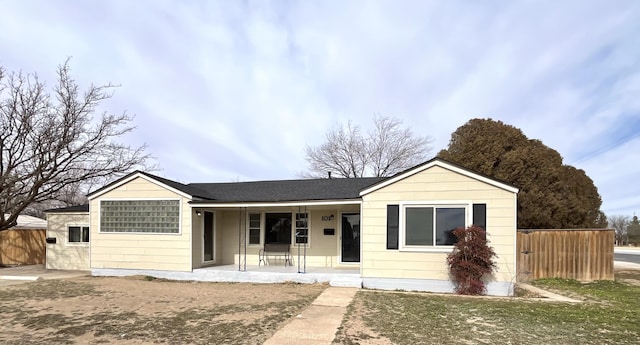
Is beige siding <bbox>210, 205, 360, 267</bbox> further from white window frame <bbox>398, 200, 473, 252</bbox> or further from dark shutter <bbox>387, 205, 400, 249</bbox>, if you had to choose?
white window frame <bbox>398, 200, 473, 252</bbox>

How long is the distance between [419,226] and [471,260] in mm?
1462

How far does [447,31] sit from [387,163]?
59.1ft

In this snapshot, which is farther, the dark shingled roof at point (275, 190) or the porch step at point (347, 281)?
the dark shingled roof at point (275, 190)

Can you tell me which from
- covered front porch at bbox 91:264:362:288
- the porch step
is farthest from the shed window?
the porch step

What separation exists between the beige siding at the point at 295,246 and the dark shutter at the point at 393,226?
2139 millimetres

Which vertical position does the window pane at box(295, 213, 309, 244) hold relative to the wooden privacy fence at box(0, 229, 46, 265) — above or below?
above

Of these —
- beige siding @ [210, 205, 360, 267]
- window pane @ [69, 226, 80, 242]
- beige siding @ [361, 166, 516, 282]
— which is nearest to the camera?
beige siding @ [361, 166, 516, 282]

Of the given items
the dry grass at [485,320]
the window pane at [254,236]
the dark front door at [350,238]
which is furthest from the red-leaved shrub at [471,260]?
the window pane at [254,236]

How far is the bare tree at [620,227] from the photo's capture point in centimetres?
4791

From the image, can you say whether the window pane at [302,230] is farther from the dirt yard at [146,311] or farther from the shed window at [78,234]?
the shed window at [78,234]

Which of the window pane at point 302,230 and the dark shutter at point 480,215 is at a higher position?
the dark shutter at point 480,215

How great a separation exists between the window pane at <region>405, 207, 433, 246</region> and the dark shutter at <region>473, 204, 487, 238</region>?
1052 millimetres

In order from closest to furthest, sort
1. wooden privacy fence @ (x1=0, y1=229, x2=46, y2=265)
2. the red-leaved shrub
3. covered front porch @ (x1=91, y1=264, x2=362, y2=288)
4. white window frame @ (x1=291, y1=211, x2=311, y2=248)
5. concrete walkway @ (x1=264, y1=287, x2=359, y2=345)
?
concrete walkway @ (x1=264, y1=287, x2=359, y2=345) → the red-leaved shrub → covered front porch @ (x1=91, y1=264, x2=362, y2=288) → white window frame @ (x1=291, y1=211, x2=311, y2=248) → wooden privacy fence @ (x1=0, y1=229, x2=46, y2=265)

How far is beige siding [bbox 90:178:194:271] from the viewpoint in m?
11.9
